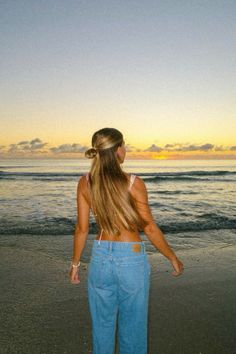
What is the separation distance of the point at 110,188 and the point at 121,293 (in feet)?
2.50

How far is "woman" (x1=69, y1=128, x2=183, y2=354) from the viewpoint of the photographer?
89.1 inches

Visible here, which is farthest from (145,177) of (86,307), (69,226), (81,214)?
(81,214)

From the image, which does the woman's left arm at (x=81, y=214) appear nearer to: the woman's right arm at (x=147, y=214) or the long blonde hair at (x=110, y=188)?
the long blonde hair at (x=110, y=188)

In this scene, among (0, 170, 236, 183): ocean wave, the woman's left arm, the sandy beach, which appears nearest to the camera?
the woman's left arm

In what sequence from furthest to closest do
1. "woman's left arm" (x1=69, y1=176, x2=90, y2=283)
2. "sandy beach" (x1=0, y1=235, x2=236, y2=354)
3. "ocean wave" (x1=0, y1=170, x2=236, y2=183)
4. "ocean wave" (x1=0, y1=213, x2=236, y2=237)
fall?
1. "ocean wave" (x1=0, y1=170, x2=236, y2=183)
2. "ocean wave" (x1=0, y1=213, x2=236, y2=237)
3. "sandy beach" (x1=0, y1=235, x2=236, y2=354)
4. "woman's left arm" (x1=69, y1=176, x2=90, y2=283)

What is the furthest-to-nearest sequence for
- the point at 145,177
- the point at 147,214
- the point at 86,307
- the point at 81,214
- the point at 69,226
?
the point at 145,177, the point at 69,226, the point at 86,307, the point at 81,214, the point at 147,214

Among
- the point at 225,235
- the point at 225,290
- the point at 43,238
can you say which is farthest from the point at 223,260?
the point at 43,238

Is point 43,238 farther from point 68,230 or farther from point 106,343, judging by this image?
point 106,343

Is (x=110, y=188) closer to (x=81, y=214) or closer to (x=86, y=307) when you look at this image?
(x=81, y=214)

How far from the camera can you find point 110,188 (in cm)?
224

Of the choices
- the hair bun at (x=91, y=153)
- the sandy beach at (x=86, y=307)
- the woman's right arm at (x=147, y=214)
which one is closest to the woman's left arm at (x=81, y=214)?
the hair bun at (x=91, y=153)

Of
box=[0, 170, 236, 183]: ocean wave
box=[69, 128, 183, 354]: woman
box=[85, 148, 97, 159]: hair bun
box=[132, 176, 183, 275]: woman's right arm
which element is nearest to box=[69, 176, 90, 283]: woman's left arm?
box=[69, 128, 183, 354]: woman

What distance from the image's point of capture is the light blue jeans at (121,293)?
7.47ft

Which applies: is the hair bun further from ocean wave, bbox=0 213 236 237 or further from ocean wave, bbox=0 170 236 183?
ocean wave, bbox=0 170 236 183
